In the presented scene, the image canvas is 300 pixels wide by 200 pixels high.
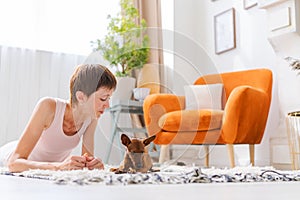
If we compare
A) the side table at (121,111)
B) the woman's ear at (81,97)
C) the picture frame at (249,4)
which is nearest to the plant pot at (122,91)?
the side table at (121,111)

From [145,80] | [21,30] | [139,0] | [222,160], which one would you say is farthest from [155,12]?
[145,80]

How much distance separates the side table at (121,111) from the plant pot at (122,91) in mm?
15

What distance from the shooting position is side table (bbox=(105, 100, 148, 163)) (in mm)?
1542

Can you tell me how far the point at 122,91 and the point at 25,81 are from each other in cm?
216

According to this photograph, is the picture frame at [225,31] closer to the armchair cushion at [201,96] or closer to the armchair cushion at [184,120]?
the armchair cushion at [201,96]

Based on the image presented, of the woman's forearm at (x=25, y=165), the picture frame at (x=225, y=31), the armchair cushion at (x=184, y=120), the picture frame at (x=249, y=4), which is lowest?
the woman's forearm at (x=25, y=165)

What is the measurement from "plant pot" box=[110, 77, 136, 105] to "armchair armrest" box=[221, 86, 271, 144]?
1196 mm

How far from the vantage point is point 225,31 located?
381cm

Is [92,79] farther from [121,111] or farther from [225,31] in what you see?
[225,31]

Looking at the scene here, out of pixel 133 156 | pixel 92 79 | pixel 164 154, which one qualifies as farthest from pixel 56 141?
pixel 164 154

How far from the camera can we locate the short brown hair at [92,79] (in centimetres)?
140

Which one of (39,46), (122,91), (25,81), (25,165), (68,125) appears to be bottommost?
(25,165)

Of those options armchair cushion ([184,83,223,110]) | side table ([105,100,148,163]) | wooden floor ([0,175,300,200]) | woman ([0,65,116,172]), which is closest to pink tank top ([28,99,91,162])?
woman ([0,65,116,172])

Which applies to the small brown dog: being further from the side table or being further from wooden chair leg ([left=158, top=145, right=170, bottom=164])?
wooden chair leg ([left=158, top=145, right=170, bottom=164])
